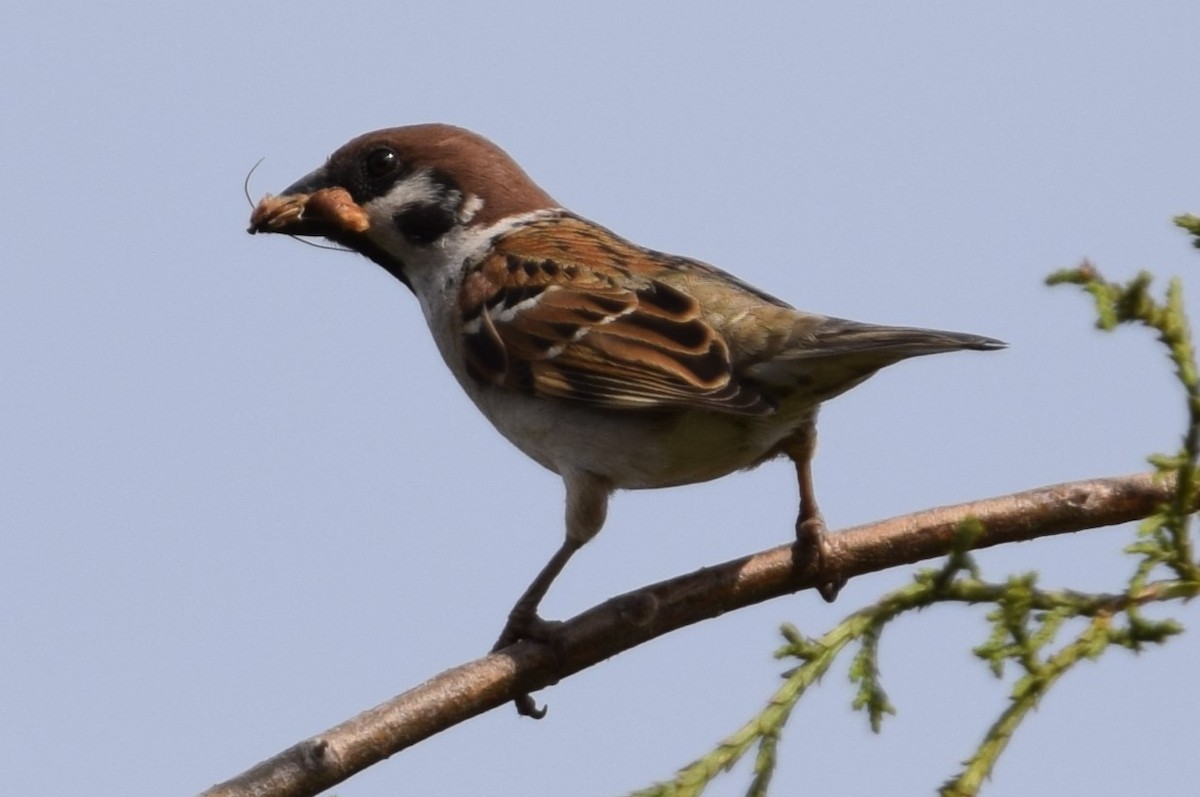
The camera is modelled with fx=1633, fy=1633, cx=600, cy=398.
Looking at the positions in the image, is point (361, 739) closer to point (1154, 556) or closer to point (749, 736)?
point (749, 736)

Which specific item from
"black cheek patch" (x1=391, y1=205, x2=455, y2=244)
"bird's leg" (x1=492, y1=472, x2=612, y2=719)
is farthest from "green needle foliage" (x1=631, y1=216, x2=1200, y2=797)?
"black cheek patch" (x1=391, y1=205, x2=455, y2=244)

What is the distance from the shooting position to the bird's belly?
562 centimetres

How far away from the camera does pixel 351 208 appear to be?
6980 millimetres

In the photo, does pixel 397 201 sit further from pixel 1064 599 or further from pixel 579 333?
pixel 1064 599

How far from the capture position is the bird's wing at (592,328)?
18.3ft

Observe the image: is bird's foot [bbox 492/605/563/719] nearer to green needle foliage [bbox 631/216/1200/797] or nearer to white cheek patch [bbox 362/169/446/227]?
green needle foliage [bbox 631/216/1200/797]

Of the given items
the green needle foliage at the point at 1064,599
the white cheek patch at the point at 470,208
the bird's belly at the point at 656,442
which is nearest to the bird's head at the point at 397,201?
the white cheek patch at the point at 470,208

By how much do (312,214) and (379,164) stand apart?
1.18ft

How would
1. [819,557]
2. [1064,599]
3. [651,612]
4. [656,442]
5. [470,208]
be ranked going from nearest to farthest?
[1064,599] → [651,612] → [819,557] → [656,442] → [470,208]

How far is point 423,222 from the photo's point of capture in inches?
276

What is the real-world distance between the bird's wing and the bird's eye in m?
0.62

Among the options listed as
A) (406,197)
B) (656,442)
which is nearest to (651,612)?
(656,442)

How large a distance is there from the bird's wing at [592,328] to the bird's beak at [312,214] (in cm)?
62

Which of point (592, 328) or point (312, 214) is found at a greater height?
point (312, 214)
